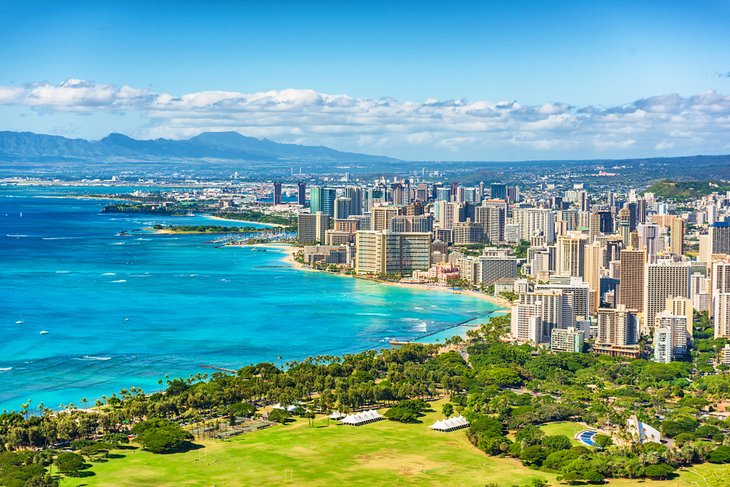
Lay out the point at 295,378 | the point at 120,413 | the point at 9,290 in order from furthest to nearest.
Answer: the point at 9,290 → the point at 295,378 → the point at 120,413

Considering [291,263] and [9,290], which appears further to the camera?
[291,263]

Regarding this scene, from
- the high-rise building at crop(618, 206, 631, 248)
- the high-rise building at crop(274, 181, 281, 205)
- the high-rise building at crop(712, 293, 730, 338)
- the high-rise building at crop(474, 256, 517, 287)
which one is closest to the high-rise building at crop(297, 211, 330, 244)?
the high-rise building at crop(618, 206, 631, 248)

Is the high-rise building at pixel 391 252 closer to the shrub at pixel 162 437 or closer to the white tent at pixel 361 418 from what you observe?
the white tent at pixel 361 418

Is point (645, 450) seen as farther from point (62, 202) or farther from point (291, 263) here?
point (62, 202)

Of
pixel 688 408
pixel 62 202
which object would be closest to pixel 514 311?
pixel 688 408

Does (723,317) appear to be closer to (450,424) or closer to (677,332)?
(677,332)

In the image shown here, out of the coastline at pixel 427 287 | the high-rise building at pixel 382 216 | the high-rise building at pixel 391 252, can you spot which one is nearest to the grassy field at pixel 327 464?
the coastline at pixel 427 287
